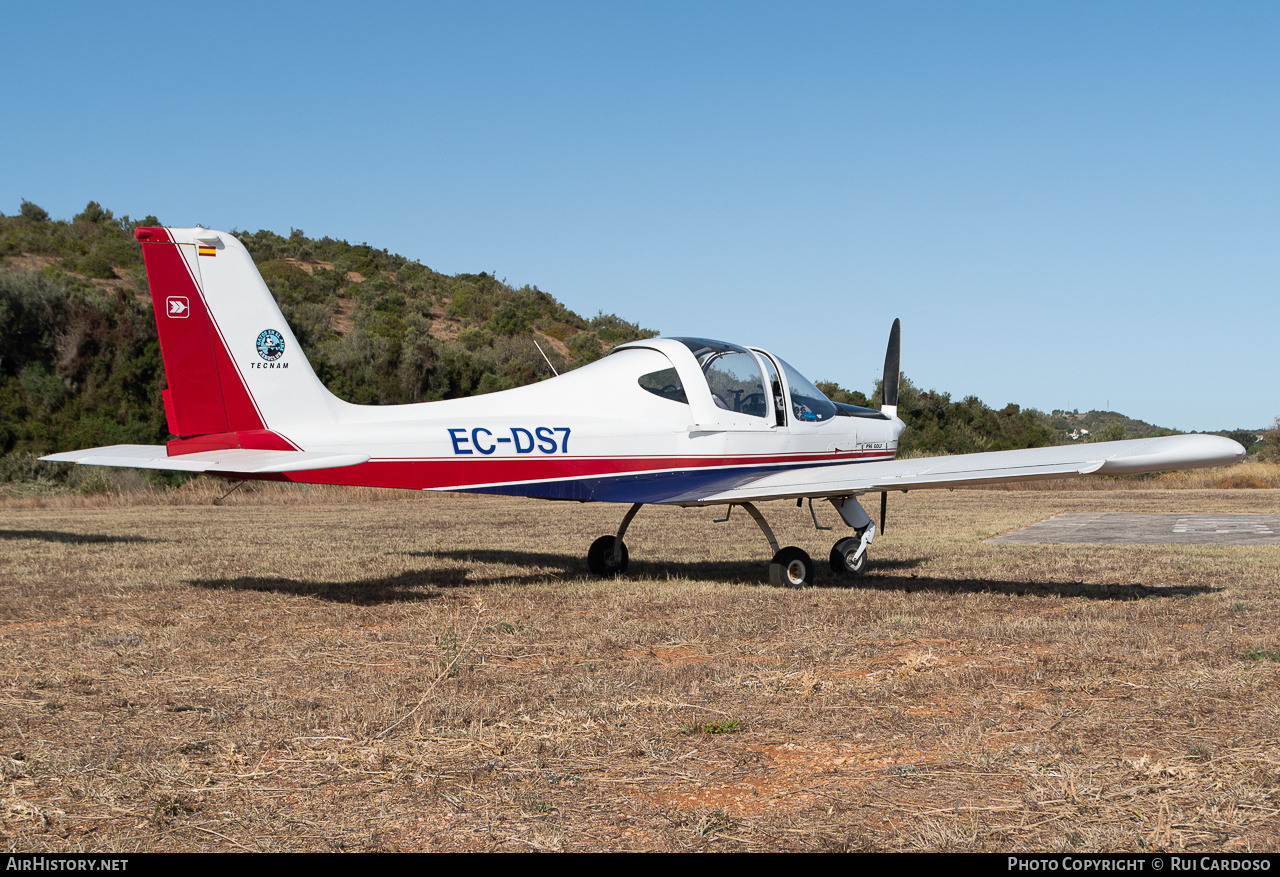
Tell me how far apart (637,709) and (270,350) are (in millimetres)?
5898

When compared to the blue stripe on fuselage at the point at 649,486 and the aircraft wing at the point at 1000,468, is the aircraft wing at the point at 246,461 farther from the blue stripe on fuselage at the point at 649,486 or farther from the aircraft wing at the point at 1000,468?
the aircraft wing at the point at 1000,468

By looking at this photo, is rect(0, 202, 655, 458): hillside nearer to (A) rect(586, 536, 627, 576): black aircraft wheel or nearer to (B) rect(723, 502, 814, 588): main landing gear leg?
(A) rect(586, 536, 627, 576): black aircraft wheel

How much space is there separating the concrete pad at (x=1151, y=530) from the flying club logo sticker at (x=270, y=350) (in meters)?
11.7

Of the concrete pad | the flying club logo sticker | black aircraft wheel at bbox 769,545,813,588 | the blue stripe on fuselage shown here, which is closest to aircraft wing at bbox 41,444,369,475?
the flying club logo sticker

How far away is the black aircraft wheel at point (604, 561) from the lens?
11.8 metres

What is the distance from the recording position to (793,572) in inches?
415

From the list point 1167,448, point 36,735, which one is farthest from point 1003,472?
point 36,735

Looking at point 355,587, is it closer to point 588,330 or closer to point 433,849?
point 433,849

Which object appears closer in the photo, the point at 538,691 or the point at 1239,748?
the point at 1239,748

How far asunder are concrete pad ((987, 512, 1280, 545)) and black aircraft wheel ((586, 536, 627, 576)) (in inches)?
292

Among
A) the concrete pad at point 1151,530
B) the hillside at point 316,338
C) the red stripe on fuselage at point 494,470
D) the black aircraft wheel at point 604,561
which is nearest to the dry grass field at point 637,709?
the black aircraft wheel at point 604,561

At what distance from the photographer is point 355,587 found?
1056 centimetres

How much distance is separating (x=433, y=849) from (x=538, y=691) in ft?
7.80

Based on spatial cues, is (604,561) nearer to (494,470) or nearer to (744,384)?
(494,470)
